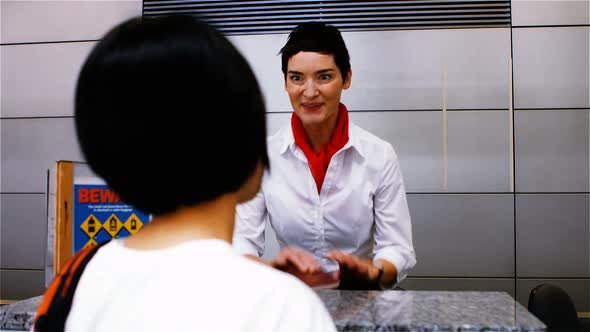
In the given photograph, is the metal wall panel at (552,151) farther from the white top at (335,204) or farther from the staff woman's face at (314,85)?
the staff woman's face at (314,85)

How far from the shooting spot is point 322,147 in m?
2.07

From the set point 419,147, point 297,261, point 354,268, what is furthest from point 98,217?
point 419,147

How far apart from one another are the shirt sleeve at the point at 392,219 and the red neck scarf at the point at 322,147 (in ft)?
0.69

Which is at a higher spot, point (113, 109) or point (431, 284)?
point (113, 109)

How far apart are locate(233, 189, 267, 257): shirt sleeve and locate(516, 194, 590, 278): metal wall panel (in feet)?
7.40

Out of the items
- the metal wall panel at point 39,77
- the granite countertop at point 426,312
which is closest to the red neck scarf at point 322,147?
the granite countertop at point 426,312

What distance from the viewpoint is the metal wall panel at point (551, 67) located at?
11.4 ft

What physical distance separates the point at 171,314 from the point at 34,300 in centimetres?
92

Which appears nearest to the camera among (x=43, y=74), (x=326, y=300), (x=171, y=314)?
(x=171, y=314)

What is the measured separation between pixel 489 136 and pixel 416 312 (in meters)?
2.71

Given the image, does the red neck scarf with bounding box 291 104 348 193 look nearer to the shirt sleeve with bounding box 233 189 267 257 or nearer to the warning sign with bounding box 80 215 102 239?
the shirt sleeve with bounding box 233 189 267 257

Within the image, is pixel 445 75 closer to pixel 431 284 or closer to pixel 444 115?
pixel 444 115

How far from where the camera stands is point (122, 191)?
22.4 inches

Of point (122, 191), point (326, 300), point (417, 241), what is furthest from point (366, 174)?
point (417, 241)
